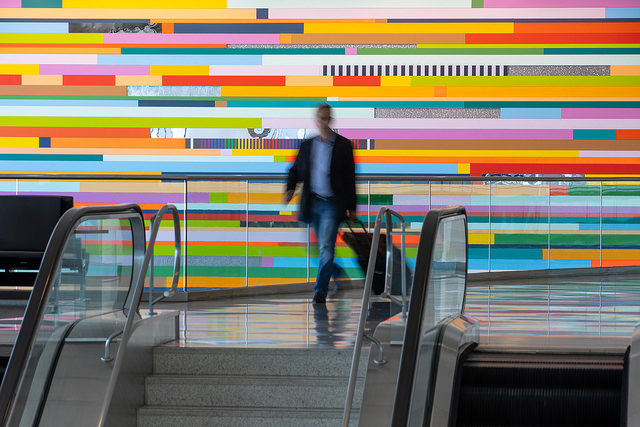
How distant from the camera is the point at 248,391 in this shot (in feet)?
15.3

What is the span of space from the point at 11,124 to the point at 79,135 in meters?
0.91

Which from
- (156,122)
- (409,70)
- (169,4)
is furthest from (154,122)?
(409,70)

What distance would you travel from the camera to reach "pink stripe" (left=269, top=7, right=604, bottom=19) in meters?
11.1

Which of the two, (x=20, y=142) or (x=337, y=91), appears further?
(x=20, y=142)

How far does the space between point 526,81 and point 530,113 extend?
42 centimetres

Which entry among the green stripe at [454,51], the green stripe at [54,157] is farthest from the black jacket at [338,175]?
the green stripe at [54,157]

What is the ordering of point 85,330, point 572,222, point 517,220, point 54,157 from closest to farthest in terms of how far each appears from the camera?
1. point 85,330
2. point 517,220
3. point 572,222
4. point 54,157

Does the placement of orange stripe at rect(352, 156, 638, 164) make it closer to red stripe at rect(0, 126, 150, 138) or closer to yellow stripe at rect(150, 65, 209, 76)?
yellow stripe at rect(150, 65, 209, 76)

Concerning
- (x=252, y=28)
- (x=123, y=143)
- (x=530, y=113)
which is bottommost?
(x=123, y=143)

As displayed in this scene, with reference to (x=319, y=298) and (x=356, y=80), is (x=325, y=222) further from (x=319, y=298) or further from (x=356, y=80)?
(x=356, y=80)

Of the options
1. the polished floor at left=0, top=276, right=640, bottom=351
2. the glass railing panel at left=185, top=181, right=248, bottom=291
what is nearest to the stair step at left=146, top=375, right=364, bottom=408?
the polished floor at left=0, top=276, right=640, bottom=351

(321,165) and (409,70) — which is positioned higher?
(409,70)

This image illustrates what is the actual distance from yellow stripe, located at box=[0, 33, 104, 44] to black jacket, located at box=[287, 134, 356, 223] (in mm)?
5918

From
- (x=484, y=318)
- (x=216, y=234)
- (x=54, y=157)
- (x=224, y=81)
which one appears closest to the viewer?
(x=484, y=318)
